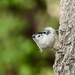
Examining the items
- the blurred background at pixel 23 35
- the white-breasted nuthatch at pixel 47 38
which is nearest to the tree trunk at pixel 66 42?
the white-breasted nuthatch at pixel 47 38

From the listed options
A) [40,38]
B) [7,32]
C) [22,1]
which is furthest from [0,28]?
[40,38]

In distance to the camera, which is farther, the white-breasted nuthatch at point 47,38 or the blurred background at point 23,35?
the blurred background at point 23,35

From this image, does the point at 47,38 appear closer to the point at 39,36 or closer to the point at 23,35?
the point at 39,36

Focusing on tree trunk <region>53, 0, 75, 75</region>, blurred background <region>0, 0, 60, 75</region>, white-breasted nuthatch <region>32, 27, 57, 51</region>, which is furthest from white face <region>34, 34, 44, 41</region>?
blurred background <region>0, 0, 60, 75</region>

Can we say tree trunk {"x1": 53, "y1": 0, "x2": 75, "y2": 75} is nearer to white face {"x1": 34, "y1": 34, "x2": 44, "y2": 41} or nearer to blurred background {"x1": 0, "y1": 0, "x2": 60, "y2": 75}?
white face {"x1": 34, "y1": 34, "x2": 44, "y2": 41}

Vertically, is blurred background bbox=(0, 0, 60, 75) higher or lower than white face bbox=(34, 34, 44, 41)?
lower

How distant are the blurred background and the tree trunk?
2.26 metres

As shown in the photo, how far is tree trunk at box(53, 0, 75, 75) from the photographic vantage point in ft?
8.64

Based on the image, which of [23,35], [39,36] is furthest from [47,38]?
[23,35]

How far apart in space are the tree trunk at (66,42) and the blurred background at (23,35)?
2262mm

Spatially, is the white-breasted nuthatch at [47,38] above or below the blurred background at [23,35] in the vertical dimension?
above

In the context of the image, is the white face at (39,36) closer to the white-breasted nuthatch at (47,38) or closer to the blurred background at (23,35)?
the white-breasted nuthatch at (47,38)

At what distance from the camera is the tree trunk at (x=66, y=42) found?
2635 millimetres

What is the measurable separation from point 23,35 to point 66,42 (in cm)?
278
